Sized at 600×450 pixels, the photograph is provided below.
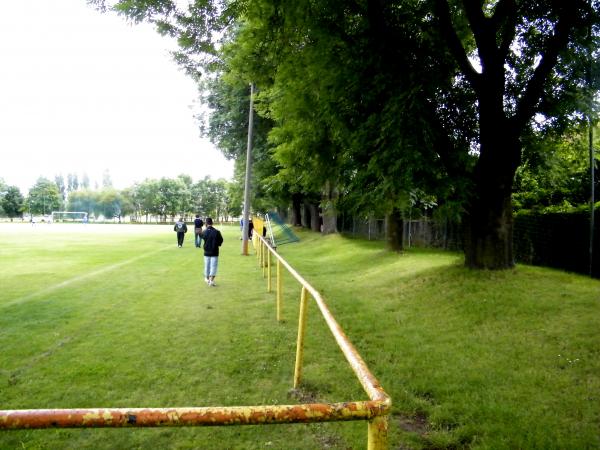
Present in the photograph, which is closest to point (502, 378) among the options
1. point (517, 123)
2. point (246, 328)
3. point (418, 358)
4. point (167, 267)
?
point (418, 358)

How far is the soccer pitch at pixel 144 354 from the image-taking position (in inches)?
162

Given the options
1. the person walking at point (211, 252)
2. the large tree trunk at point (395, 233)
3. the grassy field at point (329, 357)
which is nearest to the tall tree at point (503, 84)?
the grassy field at point (329, 357)

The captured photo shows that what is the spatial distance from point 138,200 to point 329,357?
368ft

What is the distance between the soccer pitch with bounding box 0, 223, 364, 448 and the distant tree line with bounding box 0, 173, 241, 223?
94762 millimetres

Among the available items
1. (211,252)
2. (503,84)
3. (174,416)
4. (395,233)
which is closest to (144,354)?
(174,416)

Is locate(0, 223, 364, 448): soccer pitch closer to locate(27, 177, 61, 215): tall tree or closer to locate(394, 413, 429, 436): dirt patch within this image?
locate(394, 413, 429, 436): dirt patch

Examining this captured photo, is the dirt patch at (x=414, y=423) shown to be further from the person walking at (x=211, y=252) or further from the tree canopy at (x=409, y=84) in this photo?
the person walking at (x=211, y=252)

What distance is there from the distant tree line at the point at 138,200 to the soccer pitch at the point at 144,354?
94.8 m

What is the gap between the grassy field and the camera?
4102 mm

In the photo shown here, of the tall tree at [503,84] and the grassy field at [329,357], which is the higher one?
the tall tree at [503,84]

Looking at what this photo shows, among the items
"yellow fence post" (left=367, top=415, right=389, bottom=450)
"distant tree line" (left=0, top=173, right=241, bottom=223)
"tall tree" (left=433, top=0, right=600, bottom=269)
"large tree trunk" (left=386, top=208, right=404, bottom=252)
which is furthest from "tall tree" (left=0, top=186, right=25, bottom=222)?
"yellow fence post" (left=367, top=415, right=389, bottom=450)

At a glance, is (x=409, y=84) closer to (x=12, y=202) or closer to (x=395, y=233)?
(x=395, y=233)

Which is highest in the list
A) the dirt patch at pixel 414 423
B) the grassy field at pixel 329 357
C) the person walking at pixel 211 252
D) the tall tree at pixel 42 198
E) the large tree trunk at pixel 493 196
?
the tall tree at pixel 42 198

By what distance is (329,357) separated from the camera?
6.23 metres
